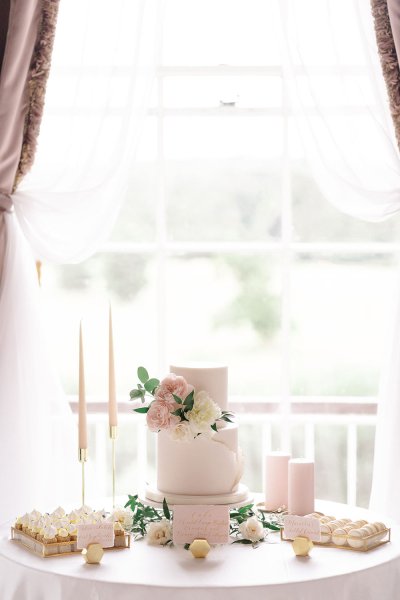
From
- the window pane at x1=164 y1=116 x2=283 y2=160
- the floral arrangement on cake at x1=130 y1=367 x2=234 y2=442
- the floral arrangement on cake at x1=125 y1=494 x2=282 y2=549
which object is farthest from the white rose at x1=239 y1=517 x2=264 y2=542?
the window pane at x1=164 y1=116 x2=283 y2=160

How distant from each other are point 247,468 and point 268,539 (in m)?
2.01

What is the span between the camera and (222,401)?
2314 mm

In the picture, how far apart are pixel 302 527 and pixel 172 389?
453 millimetres

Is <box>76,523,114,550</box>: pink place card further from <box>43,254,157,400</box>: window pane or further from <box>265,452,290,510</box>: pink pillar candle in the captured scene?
<box>43,254,157,400</box>: window pane

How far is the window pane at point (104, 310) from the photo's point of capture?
412 centimetres

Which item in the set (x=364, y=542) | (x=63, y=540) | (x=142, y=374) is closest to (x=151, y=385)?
(x=142, y=374)

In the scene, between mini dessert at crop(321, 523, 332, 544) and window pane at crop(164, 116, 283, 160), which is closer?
mini dessert at crop(321, 523, 332, 544)

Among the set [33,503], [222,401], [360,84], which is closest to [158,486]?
[222,401]

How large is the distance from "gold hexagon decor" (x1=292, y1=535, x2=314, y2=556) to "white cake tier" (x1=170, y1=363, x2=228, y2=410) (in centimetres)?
41

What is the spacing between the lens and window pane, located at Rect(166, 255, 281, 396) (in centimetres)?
409

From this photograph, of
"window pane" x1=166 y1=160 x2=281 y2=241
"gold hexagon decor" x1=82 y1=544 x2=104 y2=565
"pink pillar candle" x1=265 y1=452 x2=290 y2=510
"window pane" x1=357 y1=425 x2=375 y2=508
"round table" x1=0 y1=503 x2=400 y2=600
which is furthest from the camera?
"window pane" x1=357 y1=425 x2=375 y2=508

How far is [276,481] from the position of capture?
2500 mm

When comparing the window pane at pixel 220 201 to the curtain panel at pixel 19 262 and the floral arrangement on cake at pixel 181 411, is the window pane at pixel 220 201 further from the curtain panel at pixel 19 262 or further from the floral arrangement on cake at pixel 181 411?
the floral arrangement on cake at pixel 181 411

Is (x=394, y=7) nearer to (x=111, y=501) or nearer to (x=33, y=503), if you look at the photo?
(x=111, y=501)
